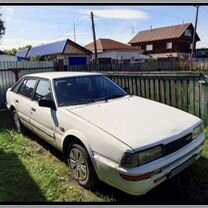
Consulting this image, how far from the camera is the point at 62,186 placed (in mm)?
3391

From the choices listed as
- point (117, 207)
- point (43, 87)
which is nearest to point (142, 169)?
point (117, 207)

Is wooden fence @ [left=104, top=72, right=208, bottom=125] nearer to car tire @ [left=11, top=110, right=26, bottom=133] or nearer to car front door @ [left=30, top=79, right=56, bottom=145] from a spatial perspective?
car front door @ [left=30, top=79, right=56, bottom=145]

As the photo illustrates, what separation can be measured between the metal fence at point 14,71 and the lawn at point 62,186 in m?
4.72

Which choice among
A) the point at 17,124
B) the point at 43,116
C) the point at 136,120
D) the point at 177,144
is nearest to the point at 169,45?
the point at 17,124

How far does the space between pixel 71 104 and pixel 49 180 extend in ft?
3.62

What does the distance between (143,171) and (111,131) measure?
56 centimetres

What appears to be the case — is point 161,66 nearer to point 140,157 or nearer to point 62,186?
point 62,186

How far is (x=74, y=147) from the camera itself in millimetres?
3307

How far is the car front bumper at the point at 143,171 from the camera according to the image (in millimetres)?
2584

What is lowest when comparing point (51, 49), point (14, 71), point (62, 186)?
point (62, 186)

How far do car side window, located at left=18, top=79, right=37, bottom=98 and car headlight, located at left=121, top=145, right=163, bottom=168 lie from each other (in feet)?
9.15

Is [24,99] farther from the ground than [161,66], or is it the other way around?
[161,66]

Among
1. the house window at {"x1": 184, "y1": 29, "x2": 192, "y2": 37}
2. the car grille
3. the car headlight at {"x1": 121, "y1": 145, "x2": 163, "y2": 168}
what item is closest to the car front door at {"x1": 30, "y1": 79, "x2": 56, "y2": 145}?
the car headlight at {"x1": 121, "y1": 145, "x2": 163, "y2": 168}

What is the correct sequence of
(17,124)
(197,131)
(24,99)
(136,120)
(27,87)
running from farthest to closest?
(17,124)
(27,87)
(24,99)
(197,131)
(136,120)
